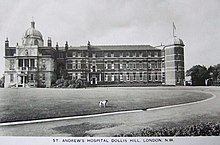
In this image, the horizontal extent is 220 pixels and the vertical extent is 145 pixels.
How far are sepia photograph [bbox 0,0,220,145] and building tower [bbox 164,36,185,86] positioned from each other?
0.04 ft

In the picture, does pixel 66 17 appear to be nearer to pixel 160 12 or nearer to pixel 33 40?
pixel 33 40

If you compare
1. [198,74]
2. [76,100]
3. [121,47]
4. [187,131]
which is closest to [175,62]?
[198,74]

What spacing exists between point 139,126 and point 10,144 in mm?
1362

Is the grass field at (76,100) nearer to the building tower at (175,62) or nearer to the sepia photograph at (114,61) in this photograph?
the sepia photograph at (114,61)

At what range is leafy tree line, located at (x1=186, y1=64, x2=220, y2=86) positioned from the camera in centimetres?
268

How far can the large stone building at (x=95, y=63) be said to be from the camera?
8.66 feet

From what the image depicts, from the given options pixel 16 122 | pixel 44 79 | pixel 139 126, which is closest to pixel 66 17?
pixel 44 79

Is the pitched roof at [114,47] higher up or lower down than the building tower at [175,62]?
higher up

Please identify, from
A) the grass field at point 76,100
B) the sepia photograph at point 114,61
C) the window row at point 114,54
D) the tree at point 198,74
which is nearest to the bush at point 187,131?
the sepia photograph at point 114,61

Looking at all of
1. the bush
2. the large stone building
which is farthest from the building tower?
the bush

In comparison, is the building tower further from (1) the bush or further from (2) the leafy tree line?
(1) the bush

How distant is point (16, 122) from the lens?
235 centimetres

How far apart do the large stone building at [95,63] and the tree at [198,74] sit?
116 mm

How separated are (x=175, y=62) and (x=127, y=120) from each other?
0.93 m
